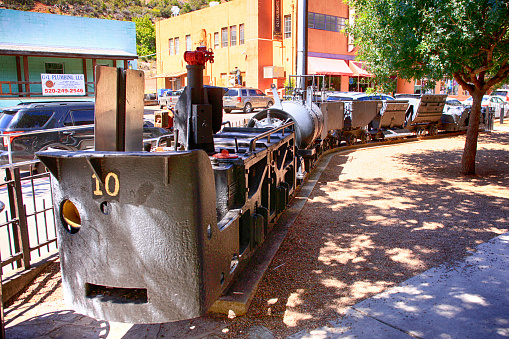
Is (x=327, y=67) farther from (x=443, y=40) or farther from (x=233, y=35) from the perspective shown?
(x=443, y=40)

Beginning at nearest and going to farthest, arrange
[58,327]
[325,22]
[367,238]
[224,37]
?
[58,327] → [367,238] → [325,22] → [224,37]

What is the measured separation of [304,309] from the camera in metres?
4.30

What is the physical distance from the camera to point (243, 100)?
103 feet

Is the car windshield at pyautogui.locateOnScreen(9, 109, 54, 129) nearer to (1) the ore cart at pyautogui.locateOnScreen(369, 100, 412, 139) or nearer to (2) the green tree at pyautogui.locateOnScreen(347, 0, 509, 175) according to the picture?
(2) the green tree at pyautogui.locateOnScreen(347, 0, 509, 175)

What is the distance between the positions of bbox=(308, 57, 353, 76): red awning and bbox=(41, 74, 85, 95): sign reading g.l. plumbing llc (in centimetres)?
1899

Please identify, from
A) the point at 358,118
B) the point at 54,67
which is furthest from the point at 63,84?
the point at 358,118

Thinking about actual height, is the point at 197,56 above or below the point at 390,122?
above

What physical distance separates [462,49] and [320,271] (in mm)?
6507

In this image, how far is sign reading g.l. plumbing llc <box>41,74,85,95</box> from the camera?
2391 cm

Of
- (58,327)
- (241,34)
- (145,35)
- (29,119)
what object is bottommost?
(58,327)

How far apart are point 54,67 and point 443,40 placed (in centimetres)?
2326

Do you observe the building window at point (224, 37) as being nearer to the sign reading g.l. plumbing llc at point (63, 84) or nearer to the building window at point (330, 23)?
the building window at point (330, 23)

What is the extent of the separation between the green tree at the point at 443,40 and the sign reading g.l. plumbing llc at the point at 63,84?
741 inches

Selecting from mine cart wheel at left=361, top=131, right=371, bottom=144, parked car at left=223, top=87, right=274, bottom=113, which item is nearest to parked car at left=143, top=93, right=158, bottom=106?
parked car at left=223, top=87, right=274, bottom=113
